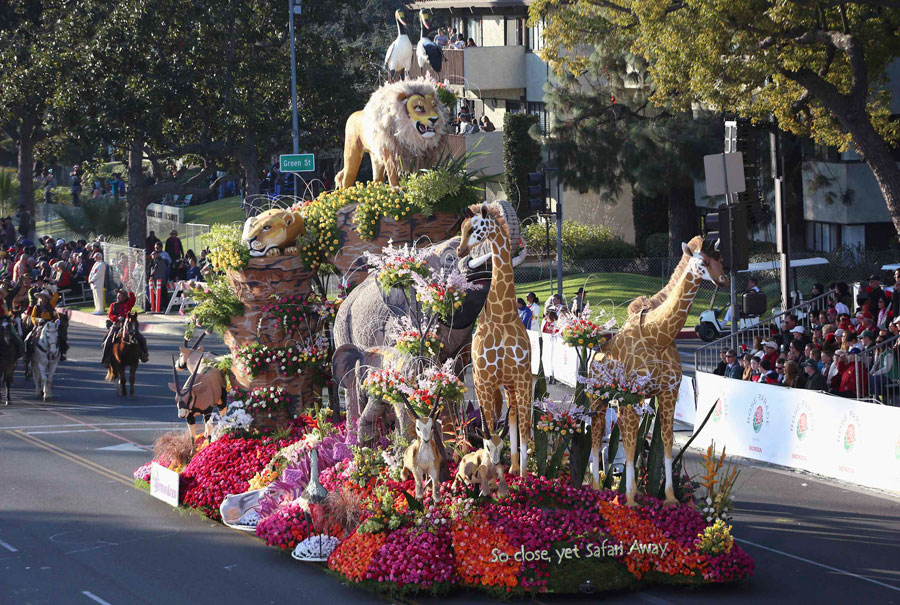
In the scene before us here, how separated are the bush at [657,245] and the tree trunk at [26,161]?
29373 millimetres

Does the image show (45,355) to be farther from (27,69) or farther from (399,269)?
(27,69)

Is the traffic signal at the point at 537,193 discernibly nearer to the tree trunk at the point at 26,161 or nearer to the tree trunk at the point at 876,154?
the tree trunk at the point at 876,154

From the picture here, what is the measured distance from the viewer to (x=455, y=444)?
15.7 meters

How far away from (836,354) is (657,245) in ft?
76.4

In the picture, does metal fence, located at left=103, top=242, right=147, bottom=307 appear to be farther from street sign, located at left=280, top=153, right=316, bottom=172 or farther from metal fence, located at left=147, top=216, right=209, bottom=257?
street sign, located at left=280, top=153, right=316, bottom=172

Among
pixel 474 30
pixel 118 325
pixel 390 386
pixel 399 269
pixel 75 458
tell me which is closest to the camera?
pixel 390 386

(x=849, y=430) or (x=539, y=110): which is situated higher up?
(x=539, y=110)

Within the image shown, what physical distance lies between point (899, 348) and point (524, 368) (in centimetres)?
917

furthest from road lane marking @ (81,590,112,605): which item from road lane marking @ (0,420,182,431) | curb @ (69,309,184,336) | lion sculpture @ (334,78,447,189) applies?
curb @ (69,309,184,336)

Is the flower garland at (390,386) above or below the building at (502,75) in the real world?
below

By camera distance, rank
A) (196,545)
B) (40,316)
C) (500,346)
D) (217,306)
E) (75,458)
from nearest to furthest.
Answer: (500,346) → (196,545) → (217,306) → (75,458) → (40,316)

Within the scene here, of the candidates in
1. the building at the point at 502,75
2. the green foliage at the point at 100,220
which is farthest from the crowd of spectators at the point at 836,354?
the green foliage at the point at 100,220

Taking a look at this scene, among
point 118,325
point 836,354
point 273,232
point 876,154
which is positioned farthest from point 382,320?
point 876,154

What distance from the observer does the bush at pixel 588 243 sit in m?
42.8
